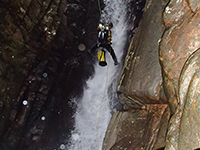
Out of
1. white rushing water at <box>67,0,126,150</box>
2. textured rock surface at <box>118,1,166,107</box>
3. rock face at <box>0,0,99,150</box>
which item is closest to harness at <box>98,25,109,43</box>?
textured rock surface at <box>118,1,166,107</box>

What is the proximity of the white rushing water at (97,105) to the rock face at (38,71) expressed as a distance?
0.38m

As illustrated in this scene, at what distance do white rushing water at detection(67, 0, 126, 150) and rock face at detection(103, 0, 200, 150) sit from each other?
137 cm

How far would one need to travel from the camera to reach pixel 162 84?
3.62 meters

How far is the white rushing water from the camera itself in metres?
6.25

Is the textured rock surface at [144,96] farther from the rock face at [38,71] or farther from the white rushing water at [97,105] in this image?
the rock face at [38,71]

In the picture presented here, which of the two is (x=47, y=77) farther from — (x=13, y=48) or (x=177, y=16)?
(x=177, y=16)

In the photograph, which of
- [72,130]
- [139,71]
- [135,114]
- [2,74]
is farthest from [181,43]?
[72,130]

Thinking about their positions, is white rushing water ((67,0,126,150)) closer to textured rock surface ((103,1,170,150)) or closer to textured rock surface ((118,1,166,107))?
textured rock surface ((103,1,170,150))

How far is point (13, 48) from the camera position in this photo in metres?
5.21

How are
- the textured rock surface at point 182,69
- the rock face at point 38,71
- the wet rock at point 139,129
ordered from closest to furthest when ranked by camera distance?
the textured rock surface at point 182,69, the wet rock at point 139,129, the rock face at point 38,71

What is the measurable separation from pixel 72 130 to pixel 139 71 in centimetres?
362

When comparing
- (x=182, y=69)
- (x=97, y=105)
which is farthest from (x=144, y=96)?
(x=97, y=105)

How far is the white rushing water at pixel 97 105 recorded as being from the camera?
625 centimetres

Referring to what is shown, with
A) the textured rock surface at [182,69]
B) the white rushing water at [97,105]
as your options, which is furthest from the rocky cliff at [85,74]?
the white rushing water at [97,105]
